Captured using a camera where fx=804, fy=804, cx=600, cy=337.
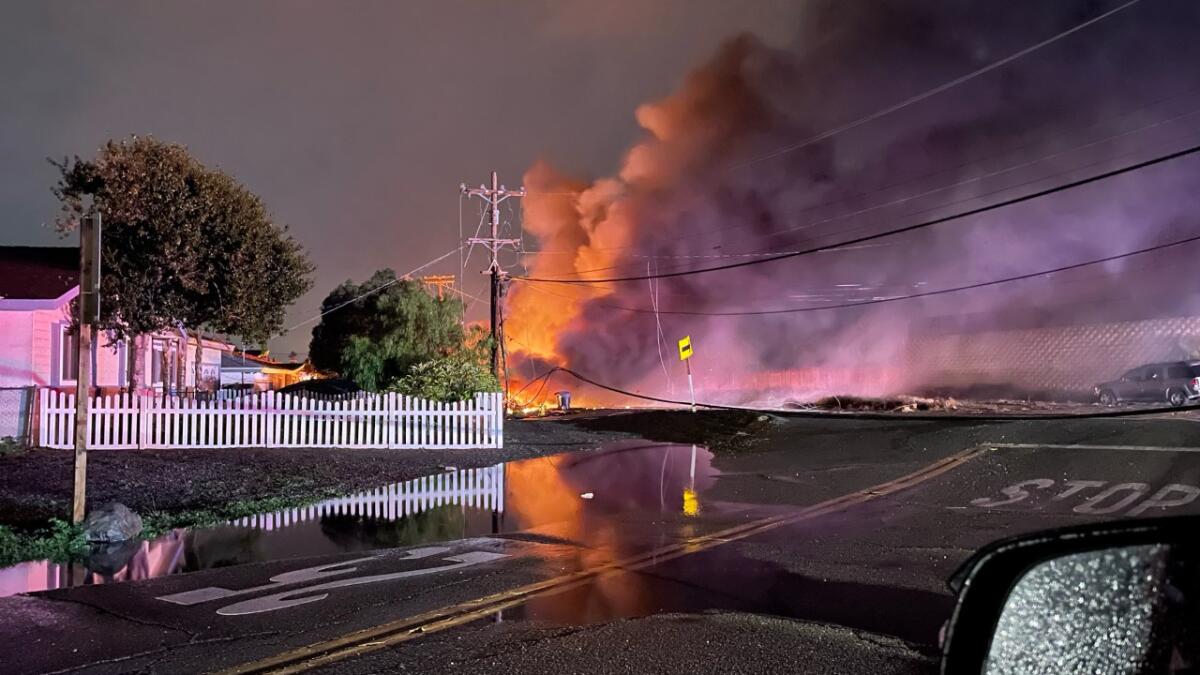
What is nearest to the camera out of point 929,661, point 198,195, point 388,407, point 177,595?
point 929,661

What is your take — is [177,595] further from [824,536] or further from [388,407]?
[388,407]

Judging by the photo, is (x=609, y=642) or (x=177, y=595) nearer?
(x=609, y=642)

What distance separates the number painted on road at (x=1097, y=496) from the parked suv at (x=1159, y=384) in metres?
14.3

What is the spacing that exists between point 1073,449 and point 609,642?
1104cm

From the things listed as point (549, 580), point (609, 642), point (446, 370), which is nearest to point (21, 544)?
point (549, 580)

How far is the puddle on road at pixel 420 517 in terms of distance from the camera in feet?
24.0

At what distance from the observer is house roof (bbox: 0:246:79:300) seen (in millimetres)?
17797

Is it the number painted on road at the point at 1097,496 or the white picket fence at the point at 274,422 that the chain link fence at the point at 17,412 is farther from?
the number painted on road at the point at 1097,496

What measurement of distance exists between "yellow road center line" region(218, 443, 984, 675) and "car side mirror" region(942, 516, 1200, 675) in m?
3.76

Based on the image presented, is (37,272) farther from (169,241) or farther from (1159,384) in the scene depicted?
(1159,384)

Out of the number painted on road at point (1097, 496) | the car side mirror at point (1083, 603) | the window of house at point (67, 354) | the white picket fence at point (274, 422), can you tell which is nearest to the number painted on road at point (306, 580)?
the car side mirror at point (1083, 603)

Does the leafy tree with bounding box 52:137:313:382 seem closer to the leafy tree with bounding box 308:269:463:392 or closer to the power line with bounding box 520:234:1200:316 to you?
the leafy tree with bounding box 308:269:463:392

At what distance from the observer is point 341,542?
8297mm

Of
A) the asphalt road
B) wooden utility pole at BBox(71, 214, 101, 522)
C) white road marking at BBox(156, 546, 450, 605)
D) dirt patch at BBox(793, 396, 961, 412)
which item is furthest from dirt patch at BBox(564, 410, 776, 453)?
wooden utility pole at BBox(71, 214, 101, 522)
